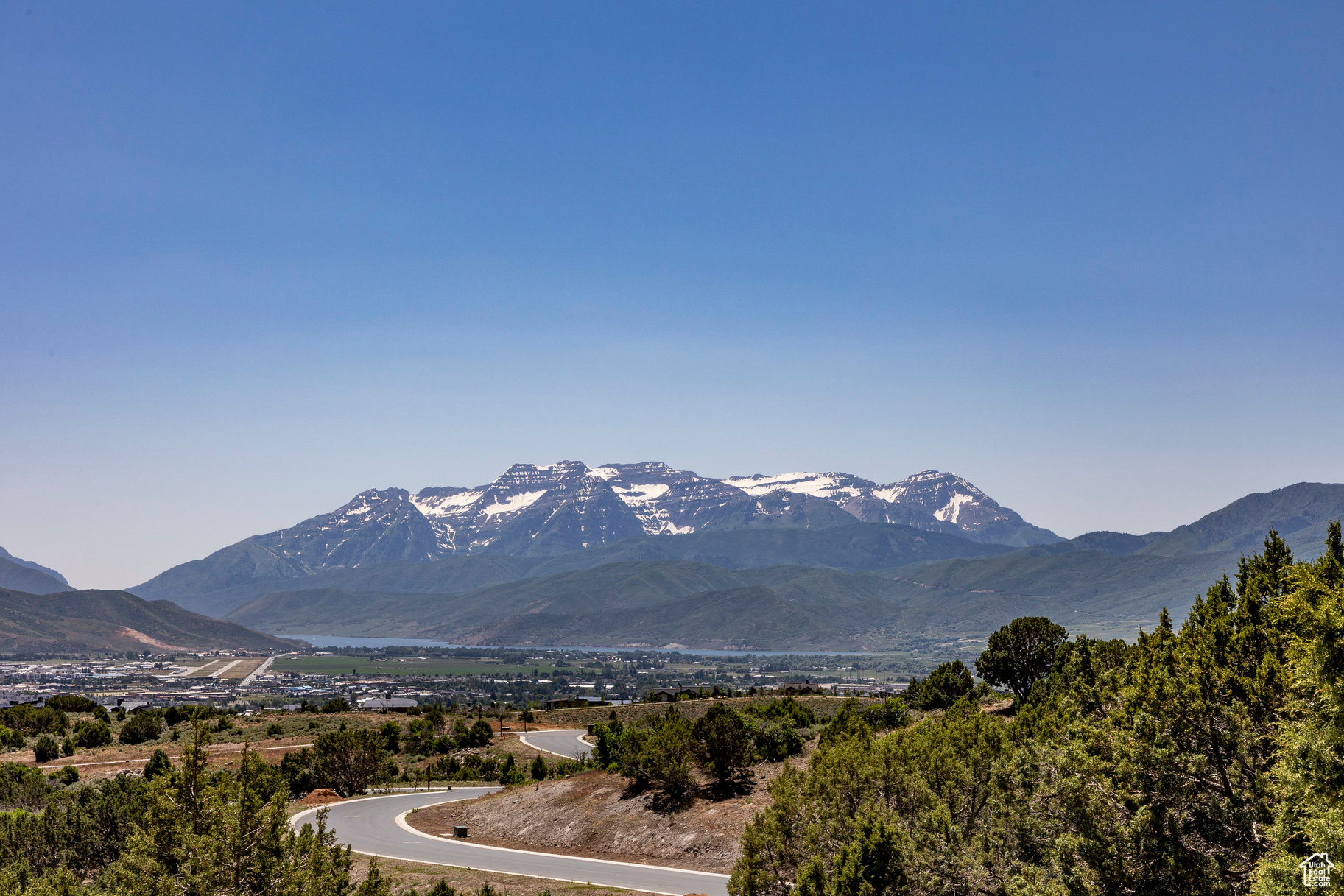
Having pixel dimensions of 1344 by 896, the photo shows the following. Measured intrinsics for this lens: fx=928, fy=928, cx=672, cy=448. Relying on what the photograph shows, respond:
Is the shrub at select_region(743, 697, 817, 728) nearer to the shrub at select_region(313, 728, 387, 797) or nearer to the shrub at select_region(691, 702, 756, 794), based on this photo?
the shrub at select_region(691, 702, 756, 794)

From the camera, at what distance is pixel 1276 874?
1658 cm

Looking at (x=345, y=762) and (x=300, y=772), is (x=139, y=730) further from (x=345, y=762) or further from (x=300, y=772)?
(x=345, y=762)

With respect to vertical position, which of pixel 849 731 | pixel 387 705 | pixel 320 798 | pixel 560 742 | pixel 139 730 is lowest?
pixel 560 742

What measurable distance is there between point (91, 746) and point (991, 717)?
202 feet

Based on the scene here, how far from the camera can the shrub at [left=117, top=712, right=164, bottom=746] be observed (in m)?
64.8

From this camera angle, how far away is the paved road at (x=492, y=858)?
101 feet

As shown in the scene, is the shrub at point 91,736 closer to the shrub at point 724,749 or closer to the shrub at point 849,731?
the shrub at point 724,749

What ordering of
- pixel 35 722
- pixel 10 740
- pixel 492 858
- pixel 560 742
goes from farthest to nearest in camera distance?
pixel 560 742
pixel 35 722
pixel 10 740
pixel 492 858

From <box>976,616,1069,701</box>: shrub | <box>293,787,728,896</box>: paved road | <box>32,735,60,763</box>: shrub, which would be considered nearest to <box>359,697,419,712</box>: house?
<box>32,735,60,763</box>: shrub

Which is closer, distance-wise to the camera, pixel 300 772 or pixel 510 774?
pixel 300 772

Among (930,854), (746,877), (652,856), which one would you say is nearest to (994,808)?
(930,854)

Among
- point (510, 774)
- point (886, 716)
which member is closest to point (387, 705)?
point (510, 774)

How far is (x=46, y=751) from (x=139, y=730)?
958 centimetres

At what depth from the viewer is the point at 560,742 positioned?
2923 inches
